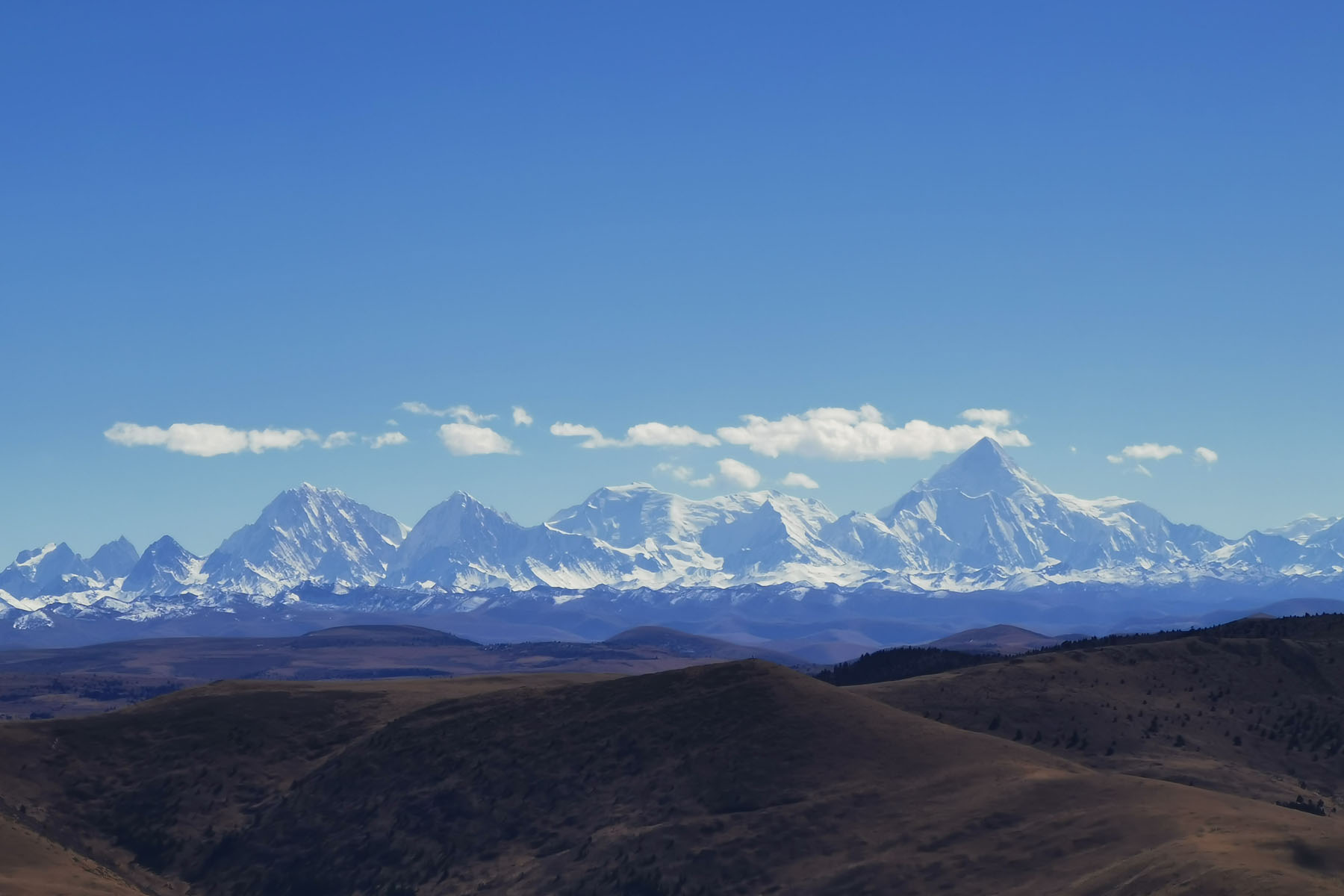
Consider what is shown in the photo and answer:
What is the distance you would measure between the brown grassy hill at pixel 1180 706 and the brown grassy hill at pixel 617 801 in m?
11.4

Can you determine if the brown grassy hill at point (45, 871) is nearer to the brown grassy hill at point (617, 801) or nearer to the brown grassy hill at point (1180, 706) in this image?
the brown grassy hill at point (617, 801)

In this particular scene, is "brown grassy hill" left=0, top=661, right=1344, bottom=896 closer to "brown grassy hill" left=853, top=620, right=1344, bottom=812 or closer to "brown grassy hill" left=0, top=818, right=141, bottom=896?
"brown grassy hill" left=0, top=818, right=141, bottom=896

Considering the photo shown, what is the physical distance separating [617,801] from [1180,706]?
54167mm

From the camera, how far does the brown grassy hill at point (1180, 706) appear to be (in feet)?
369

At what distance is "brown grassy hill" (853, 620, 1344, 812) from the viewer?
369 feet

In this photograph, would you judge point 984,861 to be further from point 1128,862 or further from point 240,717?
point 240,717

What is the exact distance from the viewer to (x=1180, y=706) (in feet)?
420

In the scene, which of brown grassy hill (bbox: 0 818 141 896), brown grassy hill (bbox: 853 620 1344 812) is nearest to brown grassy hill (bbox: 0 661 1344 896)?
brown grassy hill (bbox: 0 818 141 896)

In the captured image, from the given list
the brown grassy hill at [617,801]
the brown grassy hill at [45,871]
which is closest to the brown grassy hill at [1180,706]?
the brown grassy hill at [617,801]

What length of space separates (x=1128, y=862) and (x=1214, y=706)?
5937 cm

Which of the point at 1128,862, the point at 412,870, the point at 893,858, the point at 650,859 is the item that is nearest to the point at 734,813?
the point at 650,859

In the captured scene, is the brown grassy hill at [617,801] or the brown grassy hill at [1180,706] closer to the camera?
the brown grassy hill at [617,801]

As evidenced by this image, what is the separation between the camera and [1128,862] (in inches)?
2928

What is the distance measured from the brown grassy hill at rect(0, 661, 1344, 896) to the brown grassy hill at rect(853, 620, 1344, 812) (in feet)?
37.4
